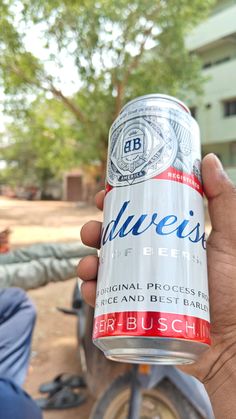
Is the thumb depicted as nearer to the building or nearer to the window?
the building

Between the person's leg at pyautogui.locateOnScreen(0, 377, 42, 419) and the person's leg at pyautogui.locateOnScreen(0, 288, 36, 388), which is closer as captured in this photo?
the person's leg at pyautogui.locateOnScreen(0, 377, 42, 419)

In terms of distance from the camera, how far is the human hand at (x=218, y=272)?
30.9 inches

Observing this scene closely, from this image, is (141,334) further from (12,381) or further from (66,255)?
(66,255)

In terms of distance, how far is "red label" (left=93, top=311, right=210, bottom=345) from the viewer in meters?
0.56

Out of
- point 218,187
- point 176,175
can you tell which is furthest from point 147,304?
point 218,187

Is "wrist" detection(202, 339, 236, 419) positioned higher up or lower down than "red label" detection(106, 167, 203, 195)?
lower down

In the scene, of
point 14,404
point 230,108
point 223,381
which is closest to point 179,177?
point 223,381

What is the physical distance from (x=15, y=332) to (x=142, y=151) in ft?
2.49

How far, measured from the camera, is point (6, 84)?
18.0ft

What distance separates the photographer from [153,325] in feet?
1.84

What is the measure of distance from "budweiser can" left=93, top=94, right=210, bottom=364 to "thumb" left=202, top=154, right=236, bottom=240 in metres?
0.06

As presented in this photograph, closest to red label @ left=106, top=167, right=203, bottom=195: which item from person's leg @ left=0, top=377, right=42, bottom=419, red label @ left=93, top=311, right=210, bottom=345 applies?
red label @ left=93, top=311, right=210, bottom=345

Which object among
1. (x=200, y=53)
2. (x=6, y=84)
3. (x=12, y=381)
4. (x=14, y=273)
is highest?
(x=200, y=53)

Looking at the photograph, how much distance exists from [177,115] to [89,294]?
0.38m
